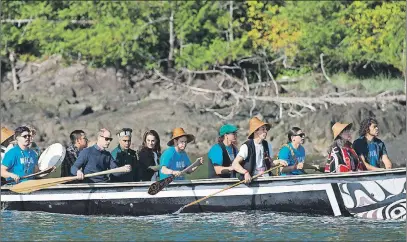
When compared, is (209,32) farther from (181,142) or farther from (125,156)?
(181,142)

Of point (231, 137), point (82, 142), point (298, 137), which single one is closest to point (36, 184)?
point (82, 142)

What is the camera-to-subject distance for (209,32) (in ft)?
117

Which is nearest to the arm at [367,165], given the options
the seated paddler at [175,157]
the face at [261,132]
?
the face at [261,132]

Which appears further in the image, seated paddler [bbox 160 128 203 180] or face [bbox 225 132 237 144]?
face [bbox 225 132 237 144]

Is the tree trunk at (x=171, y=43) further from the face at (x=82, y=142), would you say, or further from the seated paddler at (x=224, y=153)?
the seated paddler at (x=224, y=153)

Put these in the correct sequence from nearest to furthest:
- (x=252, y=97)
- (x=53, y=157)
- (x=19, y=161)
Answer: (x=19, y=161) → (x=53, y=157) → (x=252, y=97)

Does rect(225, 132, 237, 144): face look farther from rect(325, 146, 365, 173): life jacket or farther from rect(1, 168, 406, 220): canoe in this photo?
rect(325, 146, 365, 173): life jacket

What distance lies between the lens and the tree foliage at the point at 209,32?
112 ft

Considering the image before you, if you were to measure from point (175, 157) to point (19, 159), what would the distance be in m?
2.47

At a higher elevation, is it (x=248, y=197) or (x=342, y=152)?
(x=342, y=152)

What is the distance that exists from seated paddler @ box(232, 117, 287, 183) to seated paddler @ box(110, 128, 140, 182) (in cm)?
173

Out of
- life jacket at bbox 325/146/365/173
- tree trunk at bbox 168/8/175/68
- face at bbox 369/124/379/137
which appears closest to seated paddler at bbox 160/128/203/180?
life jacket at bbox 325/146/365/173

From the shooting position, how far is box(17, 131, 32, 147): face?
17203 millimetres

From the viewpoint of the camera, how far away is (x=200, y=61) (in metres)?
34.4
